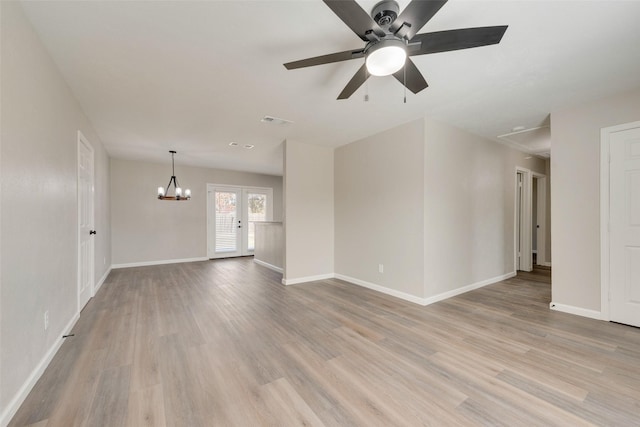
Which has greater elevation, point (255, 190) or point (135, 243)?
point (255, 190)

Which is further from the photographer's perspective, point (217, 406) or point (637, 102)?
point (637, 102)

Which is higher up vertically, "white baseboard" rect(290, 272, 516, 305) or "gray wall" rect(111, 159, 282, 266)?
"gray wall" rect(111, 159, 282, 266)

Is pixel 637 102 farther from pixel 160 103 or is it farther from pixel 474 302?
pixel 160 103

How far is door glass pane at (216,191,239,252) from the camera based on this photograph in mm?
7746

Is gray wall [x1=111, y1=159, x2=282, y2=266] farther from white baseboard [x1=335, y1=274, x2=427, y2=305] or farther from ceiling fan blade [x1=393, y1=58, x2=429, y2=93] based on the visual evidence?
ceiling fan blade [x1=393, y1=58, x2=429, y2=93]

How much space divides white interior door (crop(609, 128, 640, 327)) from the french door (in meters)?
7.45

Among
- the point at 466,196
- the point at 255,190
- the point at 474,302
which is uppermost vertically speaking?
the point at 255,190

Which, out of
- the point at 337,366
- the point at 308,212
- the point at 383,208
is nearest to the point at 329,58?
the point at 337,366

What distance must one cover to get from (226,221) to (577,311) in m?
7.72

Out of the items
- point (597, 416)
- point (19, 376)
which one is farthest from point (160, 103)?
point (597, 416)

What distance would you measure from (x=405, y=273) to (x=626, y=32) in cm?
312

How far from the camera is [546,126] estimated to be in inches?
154

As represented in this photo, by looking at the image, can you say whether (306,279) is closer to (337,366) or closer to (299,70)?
(337,366)

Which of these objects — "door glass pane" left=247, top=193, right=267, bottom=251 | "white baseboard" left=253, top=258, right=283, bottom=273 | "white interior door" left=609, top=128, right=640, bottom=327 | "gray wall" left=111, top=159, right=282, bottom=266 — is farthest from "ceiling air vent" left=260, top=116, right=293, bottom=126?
"door glass pane" left=247, top=193, right=267, bottom=251
